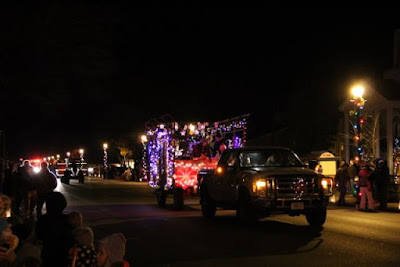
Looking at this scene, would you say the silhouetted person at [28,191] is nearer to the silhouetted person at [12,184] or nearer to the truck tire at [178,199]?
the silhouetted person at [12,184]

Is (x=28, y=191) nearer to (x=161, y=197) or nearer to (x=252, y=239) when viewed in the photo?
(x=161, y=197)

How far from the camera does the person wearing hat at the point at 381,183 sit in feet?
67.6

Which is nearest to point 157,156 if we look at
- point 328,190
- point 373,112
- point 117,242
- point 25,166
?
point 25,166

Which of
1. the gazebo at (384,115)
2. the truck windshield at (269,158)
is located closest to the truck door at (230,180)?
the truck windshield at (269,158)

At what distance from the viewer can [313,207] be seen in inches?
567

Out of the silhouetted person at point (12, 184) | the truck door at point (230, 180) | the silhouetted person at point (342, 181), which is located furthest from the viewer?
the silhouetted person at point (342, 181)

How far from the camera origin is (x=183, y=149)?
951 inches

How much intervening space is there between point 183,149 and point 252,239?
11.9m

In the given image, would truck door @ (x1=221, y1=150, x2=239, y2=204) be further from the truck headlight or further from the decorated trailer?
the decorated trailer

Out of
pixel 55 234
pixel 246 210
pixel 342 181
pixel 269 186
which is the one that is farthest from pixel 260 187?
pixel 342 181

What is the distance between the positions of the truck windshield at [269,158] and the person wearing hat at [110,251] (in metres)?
10.7

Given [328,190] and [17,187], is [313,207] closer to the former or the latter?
[328,190]

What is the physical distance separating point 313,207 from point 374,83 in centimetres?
2017

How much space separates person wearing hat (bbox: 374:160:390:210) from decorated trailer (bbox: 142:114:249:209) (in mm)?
5230
